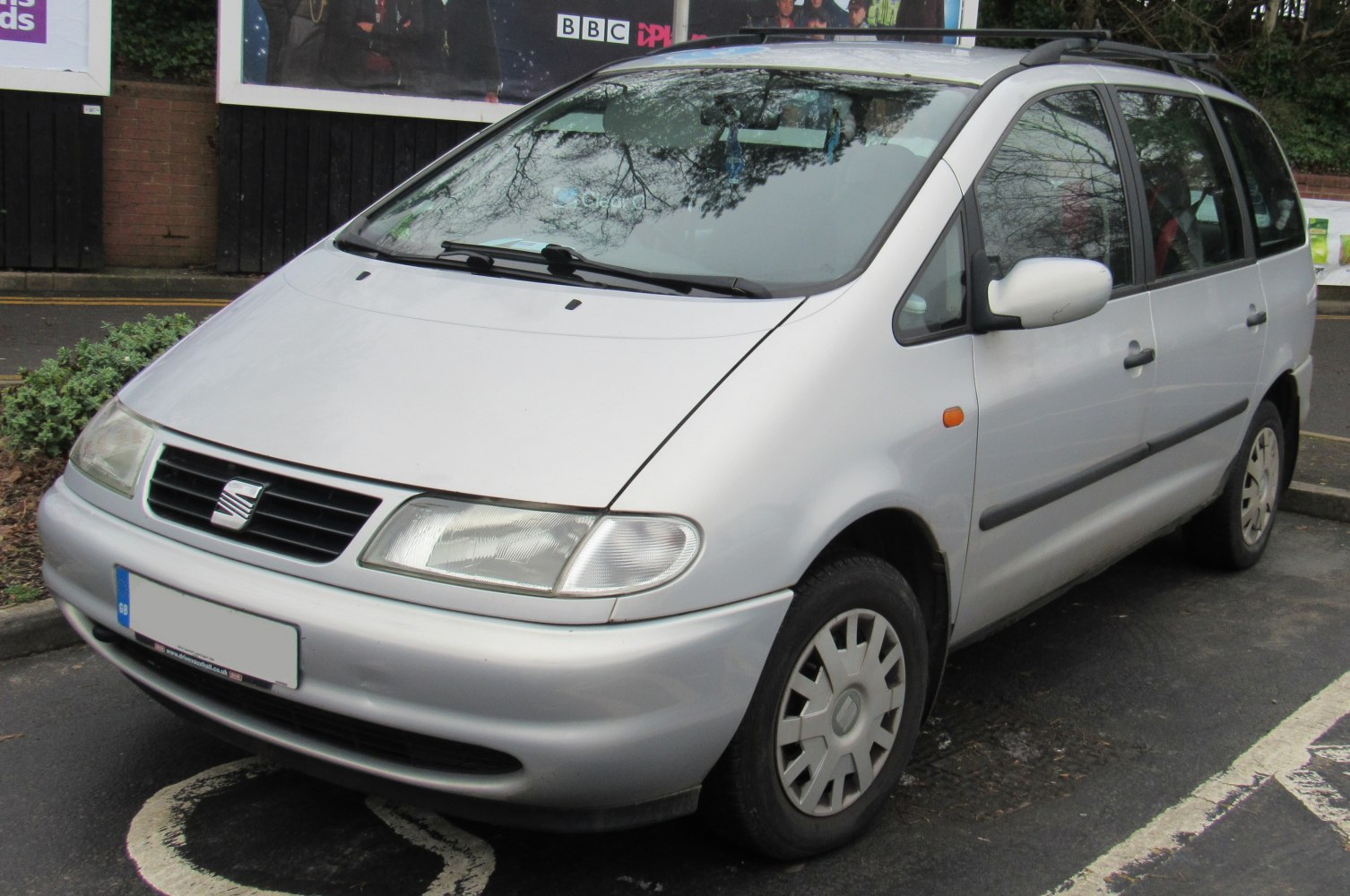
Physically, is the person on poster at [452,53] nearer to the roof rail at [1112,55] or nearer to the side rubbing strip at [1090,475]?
the roof rail at [1112,55]

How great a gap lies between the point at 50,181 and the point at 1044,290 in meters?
10.1

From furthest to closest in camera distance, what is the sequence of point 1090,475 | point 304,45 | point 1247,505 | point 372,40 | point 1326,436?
1. point 372,40
2. point 304,45
3. point 1326,436
4. point 1247,505
5. point 1090,475

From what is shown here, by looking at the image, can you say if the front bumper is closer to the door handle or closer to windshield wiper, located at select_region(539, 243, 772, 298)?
windshield wiper, located at select_region(539, 243, 772, 298)

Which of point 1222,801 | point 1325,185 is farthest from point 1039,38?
point 1325,185

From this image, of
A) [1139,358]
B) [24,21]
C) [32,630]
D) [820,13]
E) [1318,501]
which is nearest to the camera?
[1139,358]

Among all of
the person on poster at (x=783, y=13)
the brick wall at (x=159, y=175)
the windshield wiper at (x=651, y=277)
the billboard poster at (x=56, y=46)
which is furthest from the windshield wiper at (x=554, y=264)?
the person on poster at (x=783, y=13)

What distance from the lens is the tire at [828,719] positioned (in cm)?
281

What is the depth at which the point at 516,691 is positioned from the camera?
2496 millimetres

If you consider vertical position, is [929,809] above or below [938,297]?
below

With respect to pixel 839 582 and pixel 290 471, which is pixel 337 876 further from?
pixel 839 582

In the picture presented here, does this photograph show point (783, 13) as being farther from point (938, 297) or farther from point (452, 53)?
point (938, 297)

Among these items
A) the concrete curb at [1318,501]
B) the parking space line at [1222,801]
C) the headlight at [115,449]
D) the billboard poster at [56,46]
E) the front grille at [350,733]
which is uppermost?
the billboard poster at [56,46]

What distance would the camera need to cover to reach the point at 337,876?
9.71ft

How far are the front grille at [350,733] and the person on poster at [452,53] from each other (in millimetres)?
10350
